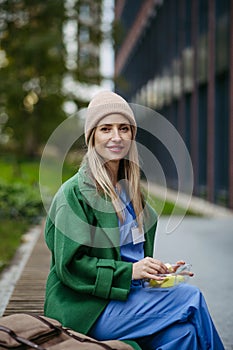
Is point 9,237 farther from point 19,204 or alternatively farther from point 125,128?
point 125,128

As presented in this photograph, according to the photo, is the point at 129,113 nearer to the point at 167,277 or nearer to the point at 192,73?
the point at 167,277

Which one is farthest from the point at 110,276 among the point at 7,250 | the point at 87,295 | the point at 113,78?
the point at 113,78

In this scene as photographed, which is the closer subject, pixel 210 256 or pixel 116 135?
pixel 116 135

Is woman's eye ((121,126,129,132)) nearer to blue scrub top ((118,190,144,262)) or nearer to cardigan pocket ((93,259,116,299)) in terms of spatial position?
blue scrub top ((118,190,144,262))

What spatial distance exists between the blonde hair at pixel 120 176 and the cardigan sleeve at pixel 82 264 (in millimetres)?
182

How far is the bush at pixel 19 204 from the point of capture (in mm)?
12867

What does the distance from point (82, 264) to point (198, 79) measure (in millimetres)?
19643

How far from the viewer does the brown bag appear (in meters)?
2.94

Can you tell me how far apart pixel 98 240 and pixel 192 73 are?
20.7 metres

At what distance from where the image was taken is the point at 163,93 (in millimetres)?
31031

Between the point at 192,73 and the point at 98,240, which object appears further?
the point at 192,73

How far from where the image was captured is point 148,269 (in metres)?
3.29

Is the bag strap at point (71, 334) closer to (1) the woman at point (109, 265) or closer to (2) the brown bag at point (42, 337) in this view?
(2) the brown bag at point (42, 337)

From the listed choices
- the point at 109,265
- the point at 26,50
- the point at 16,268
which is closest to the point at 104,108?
the point at 109,265
